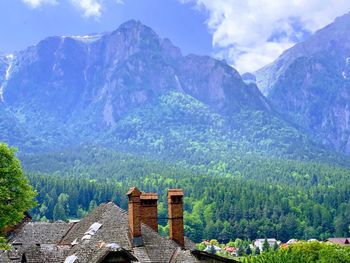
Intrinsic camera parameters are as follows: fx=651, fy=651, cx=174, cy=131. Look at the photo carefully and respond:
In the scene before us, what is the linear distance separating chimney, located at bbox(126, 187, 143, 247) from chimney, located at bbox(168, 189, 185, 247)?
3.68 m

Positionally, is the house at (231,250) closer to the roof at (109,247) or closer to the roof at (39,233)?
the roof at (39,233)

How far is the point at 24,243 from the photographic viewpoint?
62.9 metres

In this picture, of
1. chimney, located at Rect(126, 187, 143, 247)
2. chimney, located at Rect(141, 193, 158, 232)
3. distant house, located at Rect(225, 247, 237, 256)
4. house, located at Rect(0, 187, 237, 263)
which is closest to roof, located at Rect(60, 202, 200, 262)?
house, located at Rect(0, 187, 237, 263)

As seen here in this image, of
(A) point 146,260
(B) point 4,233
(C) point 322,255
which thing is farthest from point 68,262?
(C) point 322,255

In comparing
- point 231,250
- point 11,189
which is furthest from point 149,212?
point 231,250

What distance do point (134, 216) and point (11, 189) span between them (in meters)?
12.2

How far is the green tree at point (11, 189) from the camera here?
155 feet

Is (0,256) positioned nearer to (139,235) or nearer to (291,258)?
(139,235)

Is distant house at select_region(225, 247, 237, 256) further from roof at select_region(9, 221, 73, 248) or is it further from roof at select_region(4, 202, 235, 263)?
roof at select_region(4, 202, 235, 263)

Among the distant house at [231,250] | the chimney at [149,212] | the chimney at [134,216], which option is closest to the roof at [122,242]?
the chimney at [134,216]

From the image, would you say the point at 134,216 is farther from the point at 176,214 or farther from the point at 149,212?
the point at 176,214

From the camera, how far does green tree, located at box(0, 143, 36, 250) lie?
47125 millimetres

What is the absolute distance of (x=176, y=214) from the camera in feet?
143

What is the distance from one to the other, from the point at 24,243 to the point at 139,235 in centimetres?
2585
